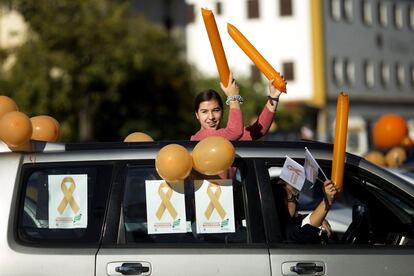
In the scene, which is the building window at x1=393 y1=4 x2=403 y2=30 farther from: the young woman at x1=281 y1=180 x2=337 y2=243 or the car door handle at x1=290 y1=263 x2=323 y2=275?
the car door handle at x1=290 y1=263 x2=323 y2=275

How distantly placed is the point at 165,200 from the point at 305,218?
32.7 inches

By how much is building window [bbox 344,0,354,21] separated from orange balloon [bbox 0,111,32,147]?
175 ft

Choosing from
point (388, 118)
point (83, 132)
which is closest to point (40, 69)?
point (83, 132)

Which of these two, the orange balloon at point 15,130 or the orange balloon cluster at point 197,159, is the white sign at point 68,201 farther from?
the orange balloon cluster at point 197,159

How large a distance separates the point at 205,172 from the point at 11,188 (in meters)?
0.97

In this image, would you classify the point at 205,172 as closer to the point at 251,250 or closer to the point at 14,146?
the point at 251,250

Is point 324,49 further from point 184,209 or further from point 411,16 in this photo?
point 184,209

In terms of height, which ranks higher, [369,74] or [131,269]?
[369,74]

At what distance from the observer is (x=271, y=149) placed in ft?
17.8

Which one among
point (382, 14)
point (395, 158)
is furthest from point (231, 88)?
point (382, 14)

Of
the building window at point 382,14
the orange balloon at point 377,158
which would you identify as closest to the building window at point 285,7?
the building window at point 382,14

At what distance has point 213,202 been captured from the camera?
5285mm

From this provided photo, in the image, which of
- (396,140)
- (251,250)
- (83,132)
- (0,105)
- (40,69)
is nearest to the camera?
(251,250)

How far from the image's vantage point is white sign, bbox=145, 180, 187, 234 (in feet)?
17.1
